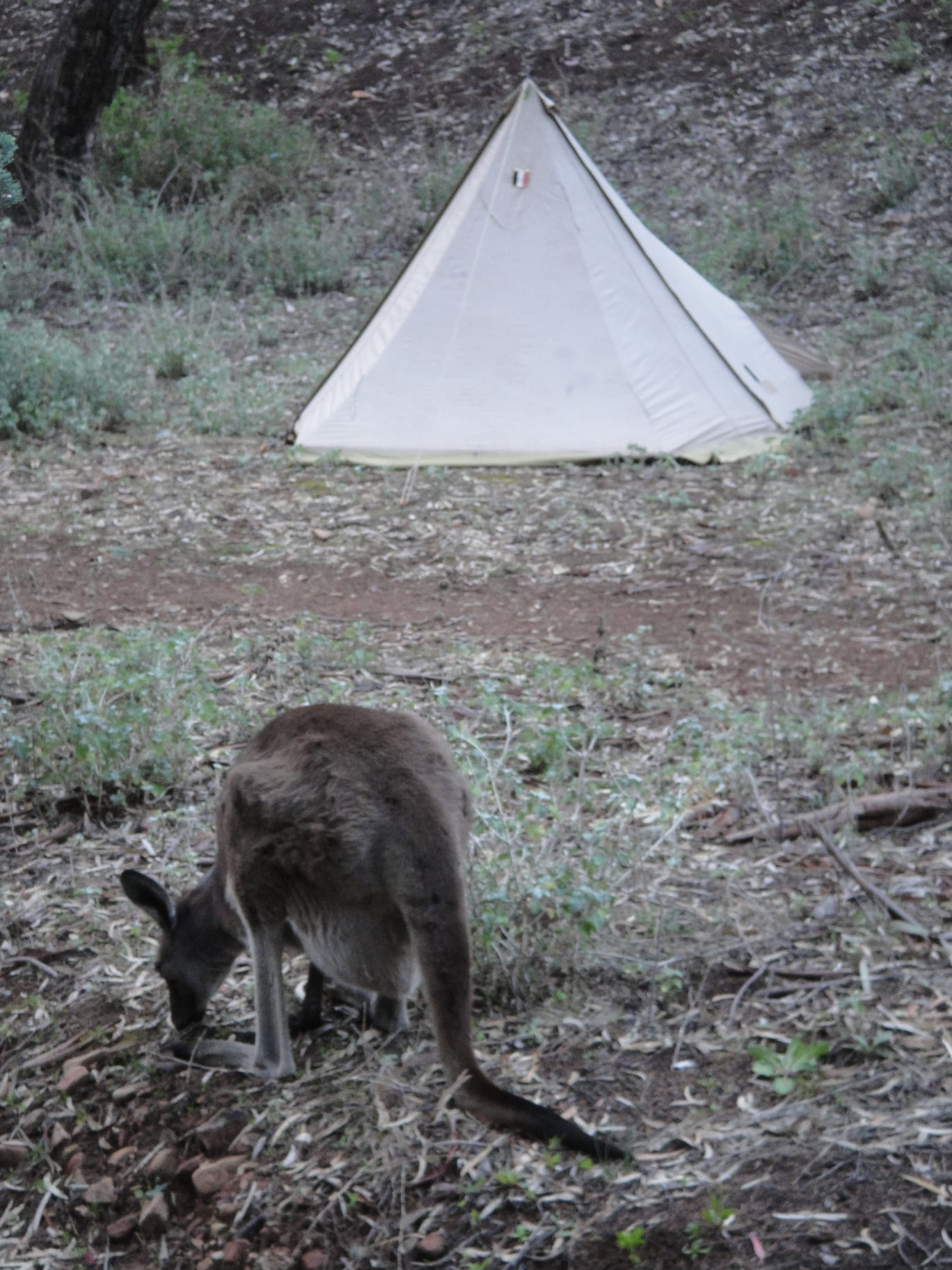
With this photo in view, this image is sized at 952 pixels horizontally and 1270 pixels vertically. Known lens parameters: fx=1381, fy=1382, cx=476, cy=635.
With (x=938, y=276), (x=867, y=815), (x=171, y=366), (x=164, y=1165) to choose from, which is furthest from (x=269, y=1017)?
(x=938, y=276)

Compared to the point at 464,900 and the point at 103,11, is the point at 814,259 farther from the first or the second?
the point at 464,900

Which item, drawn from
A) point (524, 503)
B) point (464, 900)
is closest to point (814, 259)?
point (524, 503)

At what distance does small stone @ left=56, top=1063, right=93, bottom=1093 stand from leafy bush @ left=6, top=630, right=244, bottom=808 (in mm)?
1225

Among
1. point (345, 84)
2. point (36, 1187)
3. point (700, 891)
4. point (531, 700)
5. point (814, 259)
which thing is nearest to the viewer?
point (36, 1187)

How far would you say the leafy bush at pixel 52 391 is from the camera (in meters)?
9.40

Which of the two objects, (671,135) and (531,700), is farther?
(671,135)

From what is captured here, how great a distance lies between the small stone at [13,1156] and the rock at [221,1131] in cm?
44

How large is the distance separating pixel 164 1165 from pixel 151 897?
2.08 ft

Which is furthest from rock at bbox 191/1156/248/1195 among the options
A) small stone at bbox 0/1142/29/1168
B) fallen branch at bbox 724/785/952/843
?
fallen branch at bbox 724/785/952/843

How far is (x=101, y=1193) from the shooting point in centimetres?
300

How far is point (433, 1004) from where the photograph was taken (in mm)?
2758

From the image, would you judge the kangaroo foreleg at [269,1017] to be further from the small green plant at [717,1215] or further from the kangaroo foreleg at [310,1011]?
the small green plant at [717,1215]

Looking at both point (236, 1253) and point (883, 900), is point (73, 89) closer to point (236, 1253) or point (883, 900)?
point (883, 900)

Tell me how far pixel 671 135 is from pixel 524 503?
Result: 26.8 ft
